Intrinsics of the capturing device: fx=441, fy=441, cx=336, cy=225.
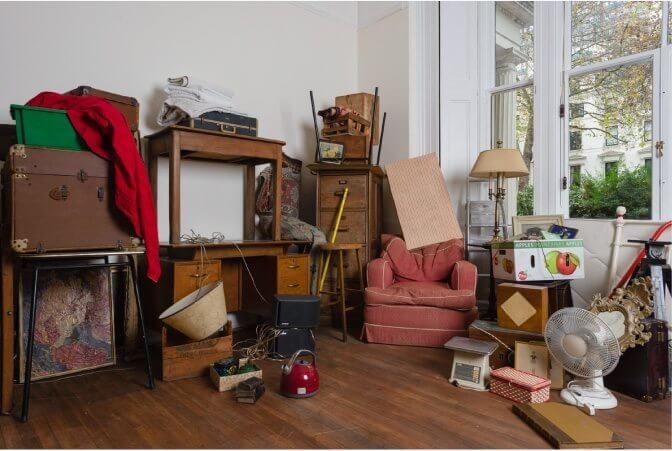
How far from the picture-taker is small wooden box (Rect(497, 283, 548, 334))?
8.27 ft

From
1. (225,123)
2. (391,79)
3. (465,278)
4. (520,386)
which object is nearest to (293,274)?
(225,123)

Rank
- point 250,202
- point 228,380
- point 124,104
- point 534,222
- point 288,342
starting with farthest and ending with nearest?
point 250,202
point 534,222
point 288,342
point 124,104
point 228,380

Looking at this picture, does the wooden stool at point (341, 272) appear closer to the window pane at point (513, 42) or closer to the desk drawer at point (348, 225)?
the desk drawer at point (348, 225)

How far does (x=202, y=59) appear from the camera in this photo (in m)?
3.50

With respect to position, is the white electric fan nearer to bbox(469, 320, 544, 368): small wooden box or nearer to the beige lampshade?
bbox(469, 320, 544, 368): small wooden box

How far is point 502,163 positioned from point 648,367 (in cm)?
165

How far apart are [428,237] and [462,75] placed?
1693 millimetres

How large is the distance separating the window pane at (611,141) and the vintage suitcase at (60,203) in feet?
10.9

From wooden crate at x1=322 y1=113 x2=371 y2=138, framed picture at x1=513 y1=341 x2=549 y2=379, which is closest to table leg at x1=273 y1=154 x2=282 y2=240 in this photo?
wooden crate at x1=322 y1=113 x2=371 y2=138

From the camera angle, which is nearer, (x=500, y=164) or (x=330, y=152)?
(x=500, y=164)

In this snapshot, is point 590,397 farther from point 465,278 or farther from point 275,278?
point 275,278

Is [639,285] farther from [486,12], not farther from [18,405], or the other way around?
[18,405]

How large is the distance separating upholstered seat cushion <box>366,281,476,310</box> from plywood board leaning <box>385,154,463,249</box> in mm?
456

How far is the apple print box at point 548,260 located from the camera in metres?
2.77
